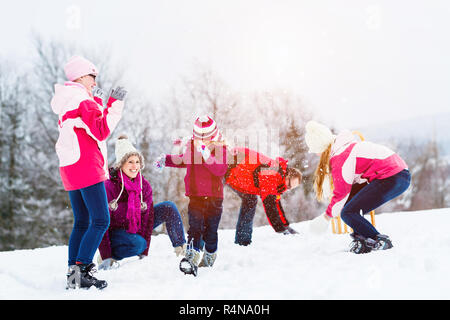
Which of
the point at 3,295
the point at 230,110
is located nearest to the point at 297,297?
the point at 3,295

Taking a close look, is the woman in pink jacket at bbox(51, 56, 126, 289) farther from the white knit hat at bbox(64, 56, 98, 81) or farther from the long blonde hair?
the long blonde hair

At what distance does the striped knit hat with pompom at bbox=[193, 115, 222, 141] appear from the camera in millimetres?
3438

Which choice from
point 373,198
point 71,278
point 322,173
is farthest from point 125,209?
point 373,198

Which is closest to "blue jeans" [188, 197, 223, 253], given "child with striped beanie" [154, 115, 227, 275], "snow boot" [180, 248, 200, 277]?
"child with striped beanie" [154, 115, 227, 275]

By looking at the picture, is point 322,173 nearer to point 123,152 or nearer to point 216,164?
point 216,164

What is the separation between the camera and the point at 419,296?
1.96 meters

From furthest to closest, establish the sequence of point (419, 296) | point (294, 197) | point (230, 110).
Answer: point (230, 110) < point (294, 197) < point (419, 296)

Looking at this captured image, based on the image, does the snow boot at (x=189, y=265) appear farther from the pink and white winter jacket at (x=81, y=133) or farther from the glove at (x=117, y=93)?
the glove at (x=117, y=93)

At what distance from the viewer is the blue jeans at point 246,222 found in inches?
175

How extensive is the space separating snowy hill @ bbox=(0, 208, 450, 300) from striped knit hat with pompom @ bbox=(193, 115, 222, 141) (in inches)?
45.5

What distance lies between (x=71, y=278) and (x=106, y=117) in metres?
1.13

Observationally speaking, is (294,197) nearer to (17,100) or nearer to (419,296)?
(419,296)

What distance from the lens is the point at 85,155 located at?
254 cm

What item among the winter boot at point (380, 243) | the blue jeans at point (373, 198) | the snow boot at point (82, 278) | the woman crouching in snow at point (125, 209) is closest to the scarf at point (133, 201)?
the woman crouching in snow at point (125, 209)
